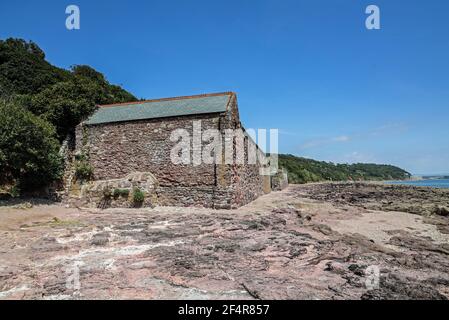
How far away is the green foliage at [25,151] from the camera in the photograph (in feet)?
42.1

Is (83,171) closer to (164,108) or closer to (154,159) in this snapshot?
(154,159)

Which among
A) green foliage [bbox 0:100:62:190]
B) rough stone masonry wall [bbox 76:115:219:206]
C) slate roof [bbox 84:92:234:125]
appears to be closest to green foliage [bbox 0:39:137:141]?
slate roof [bbox 84:92:234:125]

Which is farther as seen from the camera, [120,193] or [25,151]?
[120,193]

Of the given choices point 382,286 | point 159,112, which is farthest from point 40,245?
point 159,112

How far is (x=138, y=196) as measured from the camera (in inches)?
528

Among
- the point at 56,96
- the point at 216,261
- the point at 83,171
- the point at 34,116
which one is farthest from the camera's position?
the point at 56,96

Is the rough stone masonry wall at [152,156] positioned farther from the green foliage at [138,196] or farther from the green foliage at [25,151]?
the green foliage at [25,151]

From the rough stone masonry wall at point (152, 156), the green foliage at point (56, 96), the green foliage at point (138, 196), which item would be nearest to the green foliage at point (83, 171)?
the rough stone masonry wall at point (152, 156)

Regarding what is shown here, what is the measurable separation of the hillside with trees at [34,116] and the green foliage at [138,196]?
5.18 meters

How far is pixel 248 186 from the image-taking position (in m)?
17.8

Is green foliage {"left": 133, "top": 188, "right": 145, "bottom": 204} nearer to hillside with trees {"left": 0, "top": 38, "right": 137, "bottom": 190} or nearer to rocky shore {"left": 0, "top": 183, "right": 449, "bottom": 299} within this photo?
rocky shore {"left": 0, "top": 183, "right": 449, "bottom": 299}

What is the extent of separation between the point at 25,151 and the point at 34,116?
239cm

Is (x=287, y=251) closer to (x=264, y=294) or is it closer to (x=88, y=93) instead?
(x=264, y=294)

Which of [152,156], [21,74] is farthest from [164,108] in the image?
[21,74]
